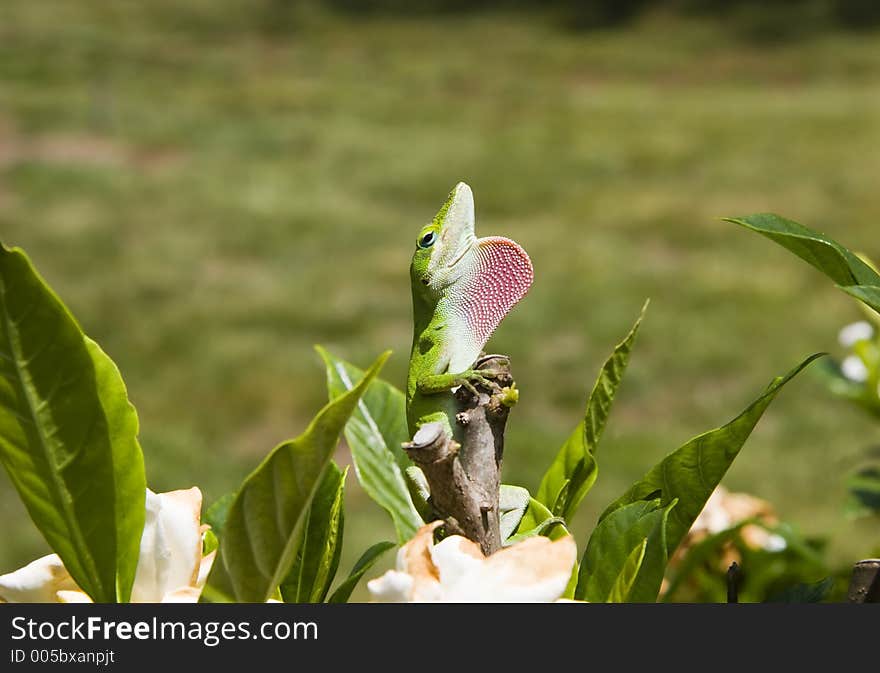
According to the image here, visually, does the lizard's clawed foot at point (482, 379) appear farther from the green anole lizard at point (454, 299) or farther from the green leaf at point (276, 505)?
the green leaf at point (276, 505)

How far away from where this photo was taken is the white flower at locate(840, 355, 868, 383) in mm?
2072

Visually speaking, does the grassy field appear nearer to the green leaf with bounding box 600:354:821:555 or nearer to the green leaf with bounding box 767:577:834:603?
the green leaf with bounding box 767:577:834:603

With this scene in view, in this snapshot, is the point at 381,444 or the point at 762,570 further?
the point at 762,570

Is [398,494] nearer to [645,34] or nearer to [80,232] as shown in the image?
[80,232]

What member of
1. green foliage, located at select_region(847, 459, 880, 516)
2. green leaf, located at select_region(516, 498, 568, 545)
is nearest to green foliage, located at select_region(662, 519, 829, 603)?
green foliage, located at select_region(847, 459, 880, 516)

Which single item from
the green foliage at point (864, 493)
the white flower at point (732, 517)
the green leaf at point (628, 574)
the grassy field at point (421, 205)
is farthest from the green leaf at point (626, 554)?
the grassy field at point (421, 205)

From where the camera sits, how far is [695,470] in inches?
29.8

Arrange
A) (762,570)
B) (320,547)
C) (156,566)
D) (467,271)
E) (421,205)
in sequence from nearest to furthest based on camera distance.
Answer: (156,566), (320,547), (467,271), (762,570), (421,205)

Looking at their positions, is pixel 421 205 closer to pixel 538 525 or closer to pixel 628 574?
pixel 538 525

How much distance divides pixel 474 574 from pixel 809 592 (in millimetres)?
347

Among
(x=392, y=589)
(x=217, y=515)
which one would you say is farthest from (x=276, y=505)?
(x=217, y=515)

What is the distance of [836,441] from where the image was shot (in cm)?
564

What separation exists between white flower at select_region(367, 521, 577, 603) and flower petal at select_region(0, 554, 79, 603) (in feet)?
0.76

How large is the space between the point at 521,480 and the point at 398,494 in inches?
168
